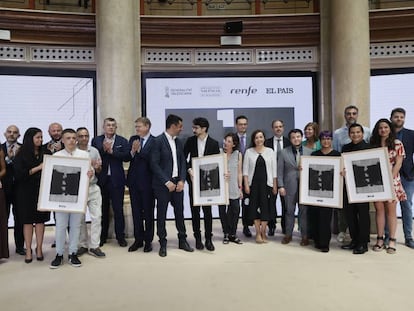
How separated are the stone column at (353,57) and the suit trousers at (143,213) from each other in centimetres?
314

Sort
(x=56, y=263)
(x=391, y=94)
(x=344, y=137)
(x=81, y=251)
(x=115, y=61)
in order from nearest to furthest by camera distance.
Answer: (x=56, y=263) → (x=81, y=251) → (x=344, y=137) → (x=115, y=61) → (x=391, y=94)

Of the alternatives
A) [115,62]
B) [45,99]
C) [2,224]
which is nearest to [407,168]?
[115,62]

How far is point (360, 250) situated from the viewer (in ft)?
14.8

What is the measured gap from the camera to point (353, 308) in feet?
9.70

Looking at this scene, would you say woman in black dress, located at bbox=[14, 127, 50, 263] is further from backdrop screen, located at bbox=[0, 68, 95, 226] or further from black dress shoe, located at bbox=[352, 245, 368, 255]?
black dress shoe, located at bbox=[352, 245, 368, 255]

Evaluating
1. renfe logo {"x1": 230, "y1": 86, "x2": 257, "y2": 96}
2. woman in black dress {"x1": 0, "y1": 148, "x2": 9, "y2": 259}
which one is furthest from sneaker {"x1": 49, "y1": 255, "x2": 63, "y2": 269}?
renfe logo {"x1": 230, "y1": 86, "x2": 257, "y2": 96}

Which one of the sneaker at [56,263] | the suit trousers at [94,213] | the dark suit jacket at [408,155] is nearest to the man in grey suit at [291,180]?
the dark suit jacket at [408,155]

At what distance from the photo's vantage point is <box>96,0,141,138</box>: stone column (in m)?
5.93

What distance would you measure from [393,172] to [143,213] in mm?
2973

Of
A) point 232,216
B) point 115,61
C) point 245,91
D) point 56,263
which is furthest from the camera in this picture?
point 245,91

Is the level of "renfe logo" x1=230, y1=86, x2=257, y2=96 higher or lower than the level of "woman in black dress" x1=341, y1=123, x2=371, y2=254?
higher

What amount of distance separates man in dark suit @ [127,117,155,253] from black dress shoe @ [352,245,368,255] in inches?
92.7

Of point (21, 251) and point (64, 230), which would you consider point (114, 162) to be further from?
point (21, 251)

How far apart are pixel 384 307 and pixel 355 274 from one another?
0.81 meters
